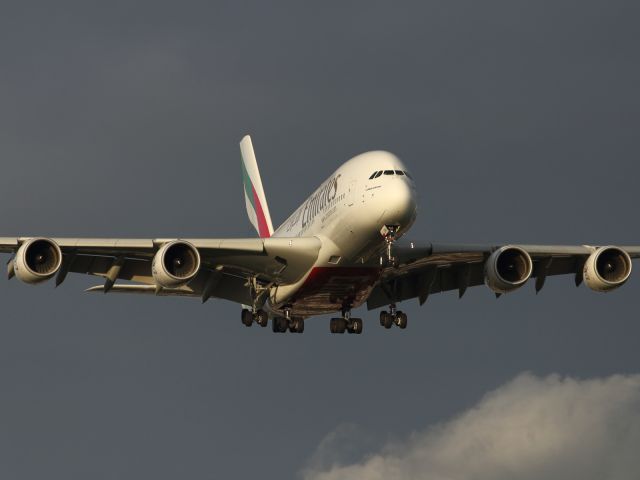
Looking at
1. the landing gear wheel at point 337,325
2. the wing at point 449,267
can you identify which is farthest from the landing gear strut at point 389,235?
the landing gear wheel at point 337,325

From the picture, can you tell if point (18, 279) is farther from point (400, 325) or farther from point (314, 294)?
point (400, 325)

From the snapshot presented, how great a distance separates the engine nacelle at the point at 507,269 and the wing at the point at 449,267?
50 centimetres

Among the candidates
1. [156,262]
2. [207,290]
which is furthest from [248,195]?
[156,262]

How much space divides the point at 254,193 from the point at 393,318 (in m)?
19.4

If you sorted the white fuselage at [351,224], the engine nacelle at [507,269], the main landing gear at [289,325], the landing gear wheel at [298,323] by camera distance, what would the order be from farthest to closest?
the landing gear wheel at [298,323]
the main landing gear at [289,325]
the engine nacelle at [507,269]
the white fuselage at [351,224]

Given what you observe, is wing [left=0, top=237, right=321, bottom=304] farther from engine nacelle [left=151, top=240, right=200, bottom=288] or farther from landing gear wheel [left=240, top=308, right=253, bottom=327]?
landing gear wheel [left=240, top=308, right=253, bottom=327]

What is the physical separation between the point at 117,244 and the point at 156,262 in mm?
2114

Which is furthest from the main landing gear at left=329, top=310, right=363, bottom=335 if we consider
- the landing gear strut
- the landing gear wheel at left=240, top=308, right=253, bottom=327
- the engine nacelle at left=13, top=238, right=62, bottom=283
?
the engine nacelle at left=13, top=238, right=62, bottom=283

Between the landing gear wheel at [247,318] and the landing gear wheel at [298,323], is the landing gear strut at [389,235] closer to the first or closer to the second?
the landing gear wheel at [298,323]

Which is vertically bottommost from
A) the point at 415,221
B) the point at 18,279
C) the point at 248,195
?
the point at 18,279

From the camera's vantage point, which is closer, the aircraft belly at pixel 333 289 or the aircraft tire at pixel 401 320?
the aircraft belly at pixel 333 289

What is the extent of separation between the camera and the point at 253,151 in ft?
243

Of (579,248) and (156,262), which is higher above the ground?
(579,248)

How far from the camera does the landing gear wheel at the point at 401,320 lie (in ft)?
172
